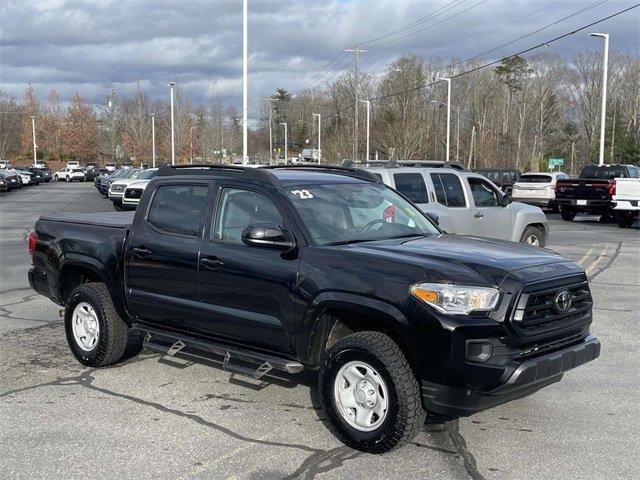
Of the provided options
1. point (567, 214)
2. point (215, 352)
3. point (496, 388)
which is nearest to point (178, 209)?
point (215, 352)

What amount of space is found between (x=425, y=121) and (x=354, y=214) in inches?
2503

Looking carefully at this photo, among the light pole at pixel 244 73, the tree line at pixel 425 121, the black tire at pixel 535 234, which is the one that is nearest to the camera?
the black tire at pixel 535 234

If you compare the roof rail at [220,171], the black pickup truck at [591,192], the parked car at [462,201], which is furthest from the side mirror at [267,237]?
the black pickup truck at [591,192]

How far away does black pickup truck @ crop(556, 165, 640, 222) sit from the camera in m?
23.8

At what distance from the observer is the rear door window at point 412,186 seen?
37.9ft

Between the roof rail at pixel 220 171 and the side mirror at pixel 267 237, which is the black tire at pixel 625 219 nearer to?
the roof rail at pixel 220 171

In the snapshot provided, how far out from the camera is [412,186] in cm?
1161

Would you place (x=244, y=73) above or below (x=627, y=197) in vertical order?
above

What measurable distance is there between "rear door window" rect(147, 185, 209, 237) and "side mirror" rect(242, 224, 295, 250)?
863 mm

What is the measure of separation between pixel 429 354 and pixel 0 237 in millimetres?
17193

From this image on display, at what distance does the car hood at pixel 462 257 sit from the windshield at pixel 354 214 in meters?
0.23

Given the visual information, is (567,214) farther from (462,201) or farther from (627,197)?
(462,201)

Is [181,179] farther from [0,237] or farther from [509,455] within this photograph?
[0,237]

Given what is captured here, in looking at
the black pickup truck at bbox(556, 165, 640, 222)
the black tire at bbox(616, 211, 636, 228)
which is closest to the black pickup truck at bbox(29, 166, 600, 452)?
the black tire at bbox(616, 211, 636, 228)
